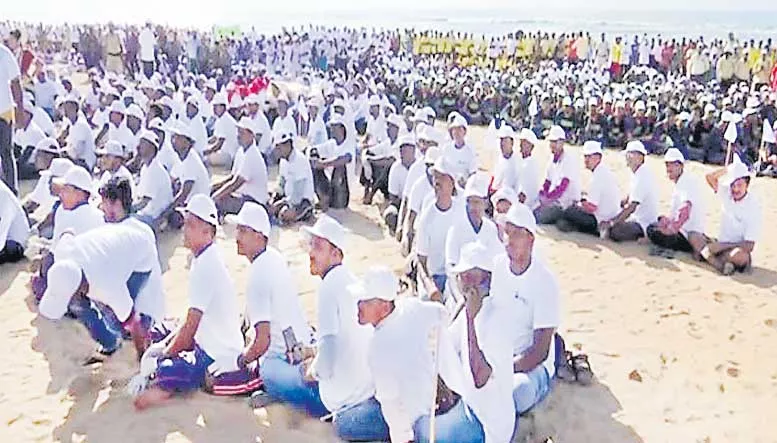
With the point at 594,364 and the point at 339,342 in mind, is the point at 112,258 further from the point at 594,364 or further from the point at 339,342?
the point at 594,364

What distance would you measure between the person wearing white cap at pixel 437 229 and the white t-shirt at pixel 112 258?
6.08ft

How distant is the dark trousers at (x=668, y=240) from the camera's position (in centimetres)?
786

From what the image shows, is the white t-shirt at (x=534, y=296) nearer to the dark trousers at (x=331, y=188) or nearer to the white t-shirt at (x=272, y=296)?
the white t-shirt at (x=272, y=296)

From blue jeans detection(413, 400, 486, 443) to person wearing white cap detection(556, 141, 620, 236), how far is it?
4710 mm

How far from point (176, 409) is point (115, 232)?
1.00 meters

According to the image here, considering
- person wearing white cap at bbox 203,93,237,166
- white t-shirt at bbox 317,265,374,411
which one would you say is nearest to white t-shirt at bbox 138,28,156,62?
person wearing white cap at bbox 203,93,237,166

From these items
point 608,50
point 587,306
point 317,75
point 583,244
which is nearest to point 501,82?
point 317,75

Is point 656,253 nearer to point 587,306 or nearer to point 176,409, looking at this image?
point 587,306

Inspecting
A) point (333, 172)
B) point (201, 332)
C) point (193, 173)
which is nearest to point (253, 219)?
point (201, 332)

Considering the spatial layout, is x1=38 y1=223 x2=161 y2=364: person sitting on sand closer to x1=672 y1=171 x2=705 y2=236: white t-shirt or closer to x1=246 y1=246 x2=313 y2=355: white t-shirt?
x1=246 y1=246 x2=313 y2=355: white t-shirt

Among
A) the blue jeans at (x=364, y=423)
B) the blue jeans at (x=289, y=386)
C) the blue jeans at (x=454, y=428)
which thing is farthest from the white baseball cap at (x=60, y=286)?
the blue jeans at (x=454, y=428)

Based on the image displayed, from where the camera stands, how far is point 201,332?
15.3 feet

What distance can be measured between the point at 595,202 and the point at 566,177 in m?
0.42

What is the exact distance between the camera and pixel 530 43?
2603 centimetres
